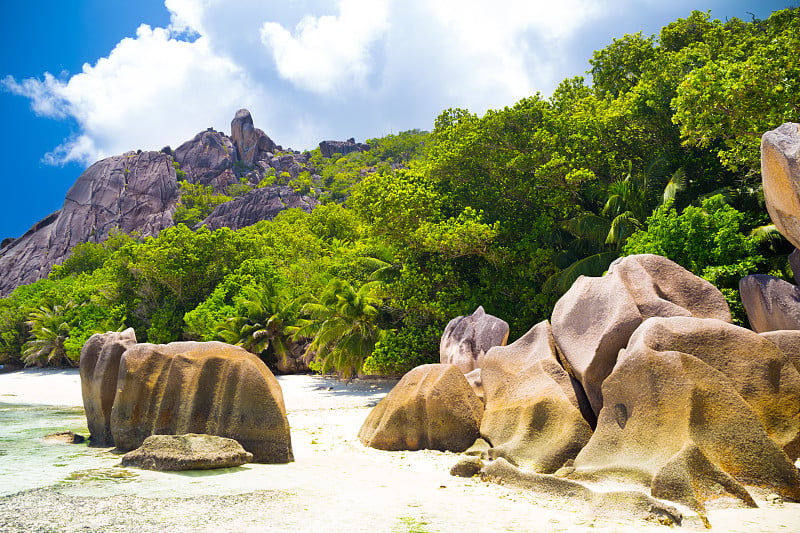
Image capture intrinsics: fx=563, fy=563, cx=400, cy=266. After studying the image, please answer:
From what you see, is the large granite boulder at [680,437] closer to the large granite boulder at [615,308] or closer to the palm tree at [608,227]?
the large granite boulder at [615,308]

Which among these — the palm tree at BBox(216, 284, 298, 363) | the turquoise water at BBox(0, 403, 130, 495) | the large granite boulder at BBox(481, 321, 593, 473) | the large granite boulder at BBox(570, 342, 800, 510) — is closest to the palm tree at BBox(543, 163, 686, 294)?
the large granite boulder at BBox(481, 321, 593, 473)

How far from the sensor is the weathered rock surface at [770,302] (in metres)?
10.1

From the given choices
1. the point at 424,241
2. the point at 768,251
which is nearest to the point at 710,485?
the point at 768,251

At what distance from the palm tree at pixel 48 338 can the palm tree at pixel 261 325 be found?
1274cm

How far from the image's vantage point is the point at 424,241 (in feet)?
60.0

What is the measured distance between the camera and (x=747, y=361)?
6996 millimetres

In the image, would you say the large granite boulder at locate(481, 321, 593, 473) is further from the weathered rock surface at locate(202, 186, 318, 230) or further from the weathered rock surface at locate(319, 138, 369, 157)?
the weathered rock surface at locate(319, 138, 369, 157)

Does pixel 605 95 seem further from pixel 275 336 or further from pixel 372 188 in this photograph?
pixel 275 336

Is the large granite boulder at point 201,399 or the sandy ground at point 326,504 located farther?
the large granite boulder at point 201,399

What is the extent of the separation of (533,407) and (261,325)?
21124 mm

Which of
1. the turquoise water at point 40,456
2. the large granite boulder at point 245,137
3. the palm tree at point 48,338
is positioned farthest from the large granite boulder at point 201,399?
the large granite boulder at point 245,137

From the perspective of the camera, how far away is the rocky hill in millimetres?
69500

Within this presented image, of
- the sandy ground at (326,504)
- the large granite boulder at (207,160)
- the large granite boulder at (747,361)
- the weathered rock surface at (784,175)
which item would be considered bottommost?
the sandy ground at (326,504)

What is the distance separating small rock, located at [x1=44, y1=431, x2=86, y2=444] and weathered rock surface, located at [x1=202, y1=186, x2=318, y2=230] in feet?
186
